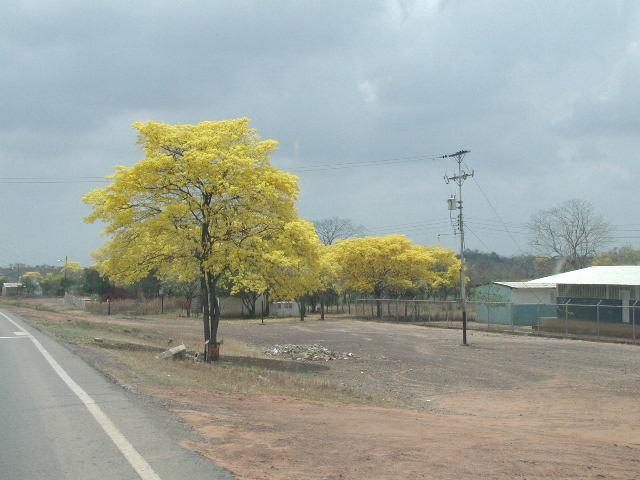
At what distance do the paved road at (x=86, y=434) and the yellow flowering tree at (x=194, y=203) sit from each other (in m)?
12.1

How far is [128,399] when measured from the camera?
1138 cm

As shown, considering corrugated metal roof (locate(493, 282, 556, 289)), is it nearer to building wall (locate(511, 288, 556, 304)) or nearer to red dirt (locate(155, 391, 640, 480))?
building wall (locate(511, 288, 556, 304))

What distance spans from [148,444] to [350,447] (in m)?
2.48

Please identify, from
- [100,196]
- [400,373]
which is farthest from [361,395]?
[100,196]

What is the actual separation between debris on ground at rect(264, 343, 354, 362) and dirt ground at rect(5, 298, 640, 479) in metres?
0.93

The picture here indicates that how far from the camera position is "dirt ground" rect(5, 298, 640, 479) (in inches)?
298

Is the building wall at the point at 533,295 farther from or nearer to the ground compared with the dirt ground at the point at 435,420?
farther from the ground

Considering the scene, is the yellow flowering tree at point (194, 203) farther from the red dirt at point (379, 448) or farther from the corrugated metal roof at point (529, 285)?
the corrugated metal roof at point (529, 285)

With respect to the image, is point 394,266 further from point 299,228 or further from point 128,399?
point 128,399

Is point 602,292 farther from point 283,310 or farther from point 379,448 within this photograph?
point 379,448

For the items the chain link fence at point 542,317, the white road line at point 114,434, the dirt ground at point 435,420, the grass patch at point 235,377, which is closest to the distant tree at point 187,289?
the chain link fence at point 542,317

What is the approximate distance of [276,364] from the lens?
26.9 metres

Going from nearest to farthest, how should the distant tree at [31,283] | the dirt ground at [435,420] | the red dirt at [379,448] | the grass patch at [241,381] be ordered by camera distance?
1. the red dirt at [379,448]
2. the dirt ground at [435,420]
3. the grass patch at [241,381]
4. the distant tree at [31,283]

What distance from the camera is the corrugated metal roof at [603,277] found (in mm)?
43500
